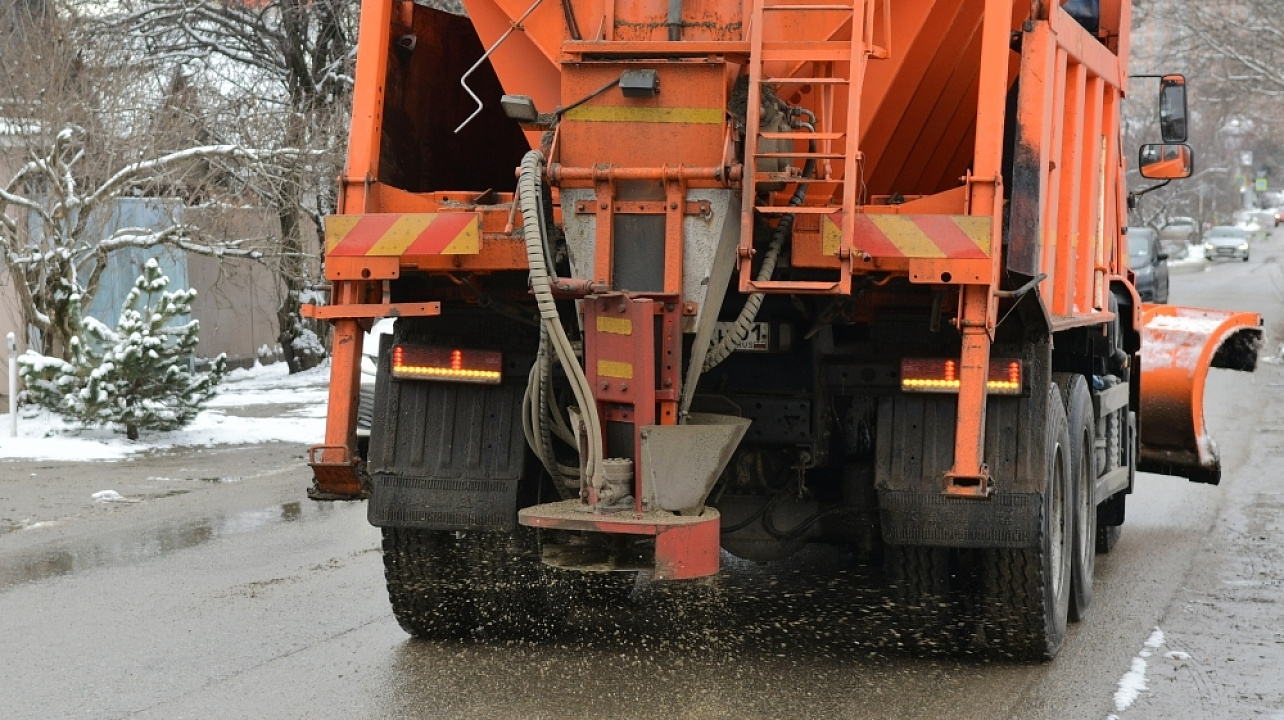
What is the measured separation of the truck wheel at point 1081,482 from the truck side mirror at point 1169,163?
188 cm

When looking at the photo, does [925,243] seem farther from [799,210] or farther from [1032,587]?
[1032,587]

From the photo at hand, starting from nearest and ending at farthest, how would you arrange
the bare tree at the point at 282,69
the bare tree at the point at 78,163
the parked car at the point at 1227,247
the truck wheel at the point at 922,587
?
the truck wheel at the point at 922,587, the bare tree at the point at 78,163, the bare tree at the point at 282,69, the parked car at the point at 1227,247

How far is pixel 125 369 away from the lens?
39.9 feet

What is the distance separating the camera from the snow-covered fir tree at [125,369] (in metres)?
12.1

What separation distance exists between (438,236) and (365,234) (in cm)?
26

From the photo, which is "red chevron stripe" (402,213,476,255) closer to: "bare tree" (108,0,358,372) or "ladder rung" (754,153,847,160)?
"ladder rung" (754,153,847,160)

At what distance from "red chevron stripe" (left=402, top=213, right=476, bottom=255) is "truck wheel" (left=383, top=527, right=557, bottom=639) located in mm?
1098

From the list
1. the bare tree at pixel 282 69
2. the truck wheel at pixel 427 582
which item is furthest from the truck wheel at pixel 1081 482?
the bare tree at pixel 282 69

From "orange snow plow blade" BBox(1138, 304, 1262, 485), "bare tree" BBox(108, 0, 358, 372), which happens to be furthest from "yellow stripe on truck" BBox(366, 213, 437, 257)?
"bare tree" BBox(108, 0, 358, 372)

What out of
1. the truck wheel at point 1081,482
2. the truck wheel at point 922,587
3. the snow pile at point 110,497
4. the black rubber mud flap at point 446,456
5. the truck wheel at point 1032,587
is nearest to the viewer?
the truck wheel at point 1032,587

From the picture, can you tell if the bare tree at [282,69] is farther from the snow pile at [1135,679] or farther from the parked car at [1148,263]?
the parked car at [1148,263]

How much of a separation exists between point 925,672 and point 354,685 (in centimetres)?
197

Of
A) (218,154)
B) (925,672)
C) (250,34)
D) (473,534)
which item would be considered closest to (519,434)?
(473,534)

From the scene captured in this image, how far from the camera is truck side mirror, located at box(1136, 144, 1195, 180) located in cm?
853
